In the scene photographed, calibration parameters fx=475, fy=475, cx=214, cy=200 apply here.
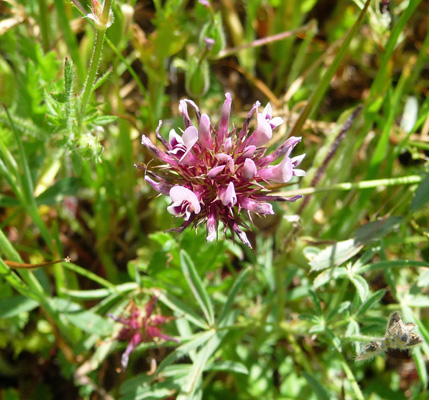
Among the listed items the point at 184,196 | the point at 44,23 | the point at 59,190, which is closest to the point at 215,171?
the point at 184,196

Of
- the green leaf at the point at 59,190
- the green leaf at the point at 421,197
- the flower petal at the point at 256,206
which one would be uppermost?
the flower petal at the point at 256,206

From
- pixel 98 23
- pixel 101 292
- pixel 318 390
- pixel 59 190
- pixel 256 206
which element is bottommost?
pixel 318 390

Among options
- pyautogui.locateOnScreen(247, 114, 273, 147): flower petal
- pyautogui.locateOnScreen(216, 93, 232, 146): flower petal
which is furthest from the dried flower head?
pyautogui.locateOnScreen(216, 93, 232, 146): flower petal

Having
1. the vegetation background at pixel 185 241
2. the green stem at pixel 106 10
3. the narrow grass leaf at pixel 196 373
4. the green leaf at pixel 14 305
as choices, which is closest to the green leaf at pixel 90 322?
the vegetation background at pixel 185 241

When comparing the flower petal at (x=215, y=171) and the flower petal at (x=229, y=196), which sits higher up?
the flower petal at (x=215, y=171)

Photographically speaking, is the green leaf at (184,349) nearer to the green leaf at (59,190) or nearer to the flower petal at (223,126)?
the flower petal at (223,126)

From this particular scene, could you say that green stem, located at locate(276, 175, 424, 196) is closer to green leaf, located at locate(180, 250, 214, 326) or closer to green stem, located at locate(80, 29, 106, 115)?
green leaf, located at locate(180, 250, 214, 326)

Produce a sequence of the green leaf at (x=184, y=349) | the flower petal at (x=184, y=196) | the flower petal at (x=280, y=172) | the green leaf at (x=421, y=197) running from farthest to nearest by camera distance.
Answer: the green leaf at (x=421, y=197), the green leaf at (x=184, y=349), the flower petal at (x=280, y=172), the flower petal at (x=184, y=196)

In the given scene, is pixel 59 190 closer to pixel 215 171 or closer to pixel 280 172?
pixel 215 171

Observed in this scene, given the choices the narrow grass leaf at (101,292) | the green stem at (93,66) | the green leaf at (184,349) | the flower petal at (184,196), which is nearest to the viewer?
the flower petal at (184,196)
